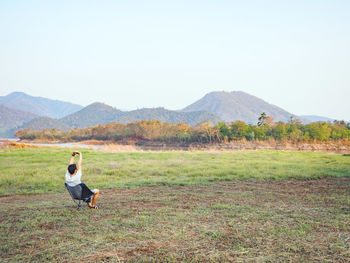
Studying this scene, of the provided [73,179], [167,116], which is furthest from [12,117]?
[73,179]

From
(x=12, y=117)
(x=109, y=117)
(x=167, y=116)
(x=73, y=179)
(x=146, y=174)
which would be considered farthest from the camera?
(x=12, y=117)

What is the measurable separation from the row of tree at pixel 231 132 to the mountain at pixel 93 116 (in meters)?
62.9

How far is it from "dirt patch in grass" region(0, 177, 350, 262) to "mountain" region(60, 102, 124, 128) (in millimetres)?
→ 126512

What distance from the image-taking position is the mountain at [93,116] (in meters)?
132

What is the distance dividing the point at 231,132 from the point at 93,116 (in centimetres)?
10654

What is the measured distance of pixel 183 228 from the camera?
16.9 feet

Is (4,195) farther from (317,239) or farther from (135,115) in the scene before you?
(135,115)

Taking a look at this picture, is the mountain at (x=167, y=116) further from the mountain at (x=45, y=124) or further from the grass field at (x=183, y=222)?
the grass field at (x=183, y=222)

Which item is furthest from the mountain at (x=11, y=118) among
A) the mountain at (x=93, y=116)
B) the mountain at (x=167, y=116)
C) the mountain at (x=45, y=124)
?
the mountain at (x=167, y=116)

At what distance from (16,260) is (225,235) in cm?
297

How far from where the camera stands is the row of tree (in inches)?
1554

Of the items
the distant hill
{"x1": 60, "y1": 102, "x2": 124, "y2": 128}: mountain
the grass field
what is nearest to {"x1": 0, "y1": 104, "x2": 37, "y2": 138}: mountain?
{"x1": 60, "y1": 102, "x2": 124, "y2": 128}: mountain

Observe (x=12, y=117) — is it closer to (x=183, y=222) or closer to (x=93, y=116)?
(x=93, y=116)

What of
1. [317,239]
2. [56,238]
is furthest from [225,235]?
[56,238]
